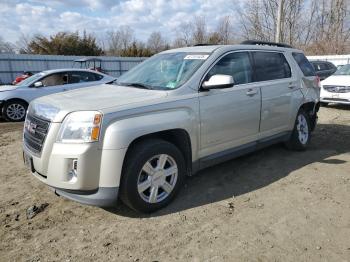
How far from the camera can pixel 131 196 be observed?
11.9ft

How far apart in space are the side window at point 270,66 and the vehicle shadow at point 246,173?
134 cm

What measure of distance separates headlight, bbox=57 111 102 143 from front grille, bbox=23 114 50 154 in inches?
9.5

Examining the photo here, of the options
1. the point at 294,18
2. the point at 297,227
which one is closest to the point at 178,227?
the point at 297,227

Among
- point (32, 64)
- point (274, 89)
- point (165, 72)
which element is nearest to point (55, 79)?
point (165, 72)

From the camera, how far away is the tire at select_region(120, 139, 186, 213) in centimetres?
360

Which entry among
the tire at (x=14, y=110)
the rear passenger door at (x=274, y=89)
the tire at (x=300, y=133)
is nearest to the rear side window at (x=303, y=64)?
the rear passenger door at (x=274, y=89)

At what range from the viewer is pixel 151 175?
3.83 metres

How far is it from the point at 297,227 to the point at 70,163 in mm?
2343

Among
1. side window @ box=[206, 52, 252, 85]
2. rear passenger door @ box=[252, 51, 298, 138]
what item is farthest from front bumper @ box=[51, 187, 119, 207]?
rear passenger door @ box=[252, 51, 298, 138]

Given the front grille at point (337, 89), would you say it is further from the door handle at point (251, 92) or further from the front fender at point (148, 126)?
the front fender at point (148, 126)

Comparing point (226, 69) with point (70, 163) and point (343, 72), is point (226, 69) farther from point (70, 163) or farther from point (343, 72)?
point (343, 72)

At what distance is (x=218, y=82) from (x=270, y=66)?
1.74 m

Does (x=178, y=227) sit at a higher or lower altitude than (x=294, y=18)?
lower

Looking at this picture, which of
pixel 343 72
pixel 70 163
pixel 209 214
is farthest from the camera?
pixel 343 72
